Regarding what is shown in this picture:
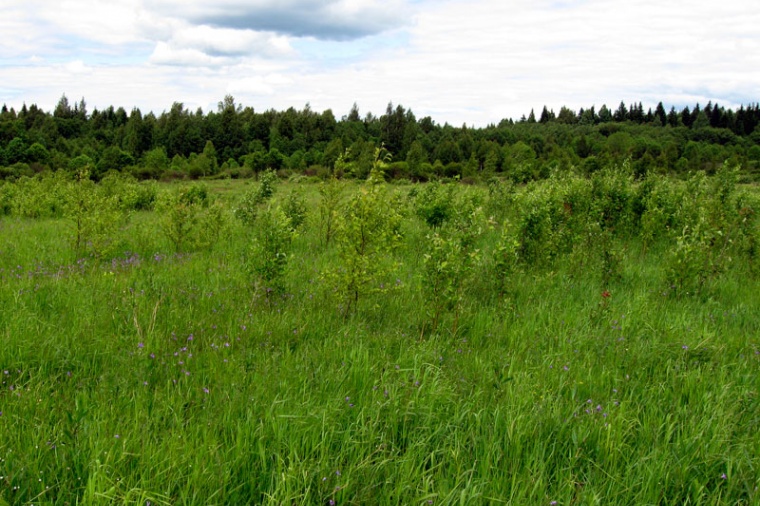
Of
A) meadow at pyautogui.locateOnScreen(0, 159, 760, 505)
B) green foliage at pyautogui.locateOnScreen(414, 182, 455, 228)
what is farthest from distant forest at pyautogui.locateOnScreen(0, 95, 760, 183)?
meadow at pyautogui.locateOnScreen(0, 159, 760, 505)

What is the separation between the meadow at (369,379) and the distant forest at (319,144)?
38.9m

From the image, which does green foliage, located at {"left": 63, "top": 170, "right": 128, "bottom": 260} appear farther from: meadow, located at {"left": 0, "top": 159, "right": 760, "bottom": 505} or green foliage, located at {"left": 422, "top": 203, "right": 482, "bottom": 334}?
green foliage, located at {"left": 422, "top": 203, "right": 482, "bottom": 334}

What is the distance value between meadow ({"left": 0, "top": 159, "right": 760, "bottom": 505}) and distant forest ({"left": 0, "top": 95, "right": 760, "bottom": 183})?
38.9m

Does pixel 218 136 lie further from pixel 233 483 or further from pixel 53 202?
pixel 233 483

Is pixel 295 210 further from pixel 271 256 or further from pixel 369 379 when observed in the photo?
pixel 369 379

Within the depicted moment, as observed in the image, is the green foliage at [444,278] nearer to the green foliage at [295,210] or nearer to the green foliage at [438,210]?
the green foliage at [438,210]

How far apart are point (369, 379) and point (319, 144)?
7500cm

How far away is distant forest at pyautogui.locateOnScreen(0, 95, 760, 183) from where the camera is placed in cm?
5609

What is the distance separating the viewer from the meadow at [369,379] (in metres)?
2.86

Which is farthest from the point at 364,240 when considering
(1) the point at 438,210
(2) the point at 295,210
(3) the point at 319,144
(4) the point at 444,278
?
(3) the point at 319,144

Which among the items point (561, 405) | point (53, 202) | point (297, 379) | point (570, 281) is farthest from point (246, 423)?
point (53, 202)

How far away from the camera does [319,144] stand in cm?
7606

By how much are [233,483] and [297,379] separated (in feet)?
3.99

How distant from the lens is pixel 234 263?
8.34 meters
